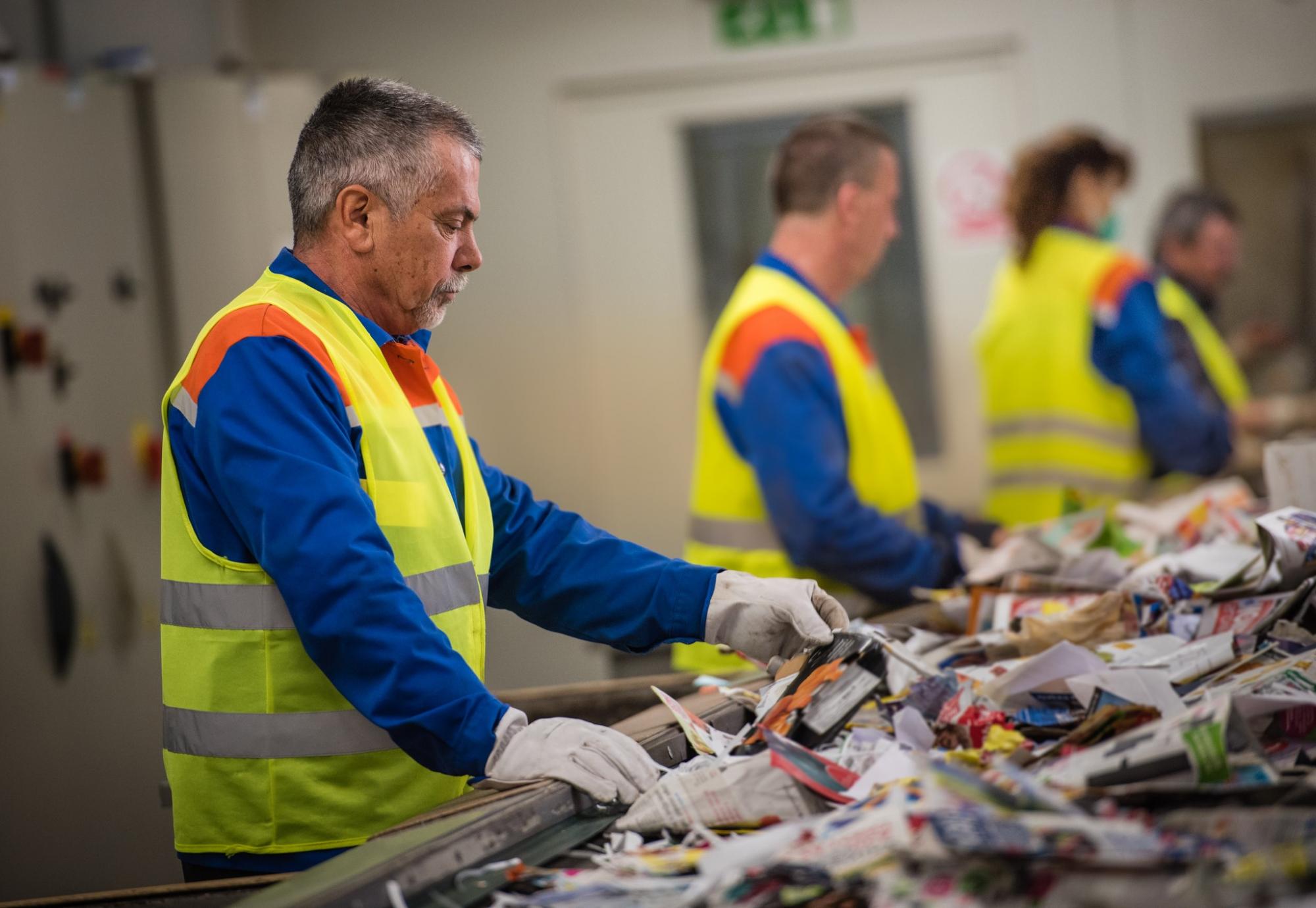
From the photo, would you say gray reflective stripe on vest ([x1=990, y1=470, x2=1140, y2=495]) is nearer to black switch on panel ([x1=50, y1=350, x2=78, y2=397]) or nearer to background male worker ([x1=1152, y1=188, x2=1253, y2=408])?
background male worker ([x1=1152, y1=188, x2=1253, y2=408])

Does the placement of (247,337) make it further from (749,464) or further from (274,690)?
(749,464)

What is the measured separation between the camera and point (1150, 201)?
521 centimetres

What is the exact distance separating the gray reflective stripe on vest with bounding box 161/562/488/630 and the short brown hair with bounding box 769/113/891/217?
1.53 metres

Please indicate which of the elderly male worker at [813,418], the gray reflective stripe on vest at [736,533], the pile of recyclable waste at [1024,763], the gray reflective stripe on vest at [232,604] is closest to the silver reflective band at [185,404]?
the gray reflective stripe on vest at [232,604]

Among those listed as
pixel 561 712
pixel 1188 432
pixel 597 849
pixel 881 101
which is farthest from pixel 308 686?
pixel 881 101

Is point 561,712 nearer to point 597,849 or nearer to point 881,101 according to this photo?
point 597,849

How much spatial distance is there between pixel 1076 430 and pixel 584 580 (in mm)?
2213

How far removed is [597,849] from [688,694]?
2.47ft

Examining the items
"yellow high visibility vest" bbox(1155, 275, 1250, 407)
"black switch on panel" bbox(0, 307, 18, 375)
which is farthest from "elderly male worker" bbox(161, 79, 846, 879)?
"yellow high visibility vest" bbox(1155, 275, 1250, 407)

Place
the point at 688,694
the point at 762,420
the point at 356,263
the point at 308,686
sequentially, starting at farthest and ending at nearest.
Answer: the point at 762,420 → the point at 688,694 → the point at 356,263 → the point at 308,686

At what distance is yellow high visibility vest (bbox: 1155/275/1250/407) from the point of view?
467cm

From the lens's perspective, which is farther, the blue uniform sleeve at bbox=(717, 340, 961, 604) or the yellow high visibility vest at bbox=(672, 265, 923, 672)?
the yellow high visibility vest at bbox=(672, 265, 923, 672)

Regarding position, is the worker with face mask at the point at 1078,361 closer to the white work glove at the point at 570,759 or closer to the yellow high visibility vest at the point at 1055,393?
the yellow high visibility vest at the point at 1055,393

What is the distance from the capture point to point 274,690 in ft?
4.87
